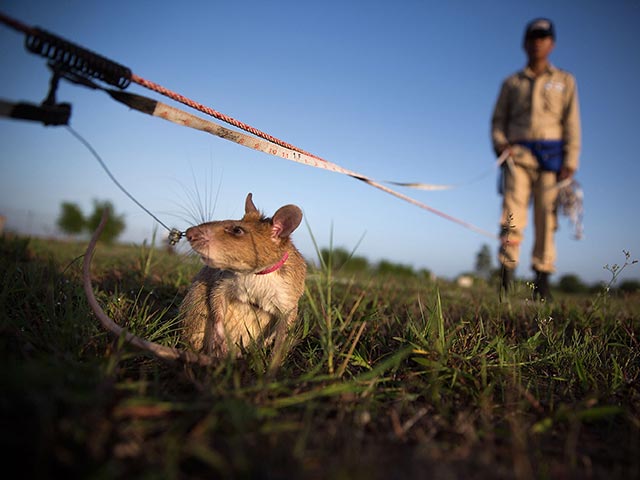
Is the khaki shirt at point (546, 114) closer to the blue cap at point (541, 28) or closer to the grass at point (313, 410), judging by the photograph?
the blue cap at point (541, 28)

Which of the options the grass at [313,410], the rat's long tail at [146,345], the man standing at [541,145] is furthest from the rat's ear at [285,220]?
the man standing at [541,145]

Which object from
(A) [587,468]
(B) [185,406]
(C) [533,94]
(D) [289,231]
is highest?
(C) [533,94]

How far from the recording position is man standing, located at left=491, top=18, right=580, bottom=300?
6.25 m

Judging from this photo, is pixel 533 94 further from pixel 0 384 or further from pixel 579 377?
pixel 0 384

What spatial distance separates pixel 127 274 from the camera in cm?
423

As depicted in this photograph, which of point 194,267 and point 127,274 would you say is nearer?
point 127,274

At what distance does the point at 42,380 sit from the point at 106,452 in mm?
305

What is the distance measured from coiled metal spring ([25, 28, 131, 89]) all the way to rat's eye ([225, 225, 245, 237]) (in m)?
1.08

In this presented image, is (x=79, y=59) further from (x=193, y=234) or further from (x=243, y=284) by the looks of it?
(x=243, y=284)

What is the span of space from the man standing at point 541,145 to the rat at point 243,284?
4920 mm

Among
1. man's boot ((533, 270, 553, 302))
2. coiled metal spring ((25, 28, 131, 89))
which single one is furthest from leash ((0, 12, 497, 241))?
man's boot ((533, 270, 553, 302))

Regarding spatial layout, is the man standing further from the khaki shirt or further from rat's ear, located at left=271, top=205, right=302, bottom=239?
rat's ear, located at left=271, top=205, right=302, bottom=239

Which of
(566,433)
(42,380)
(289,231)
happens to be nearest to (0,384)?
(42,380)

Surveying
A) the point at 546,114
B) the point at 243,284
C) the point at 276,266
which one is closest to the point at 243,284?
the point at 243,284
